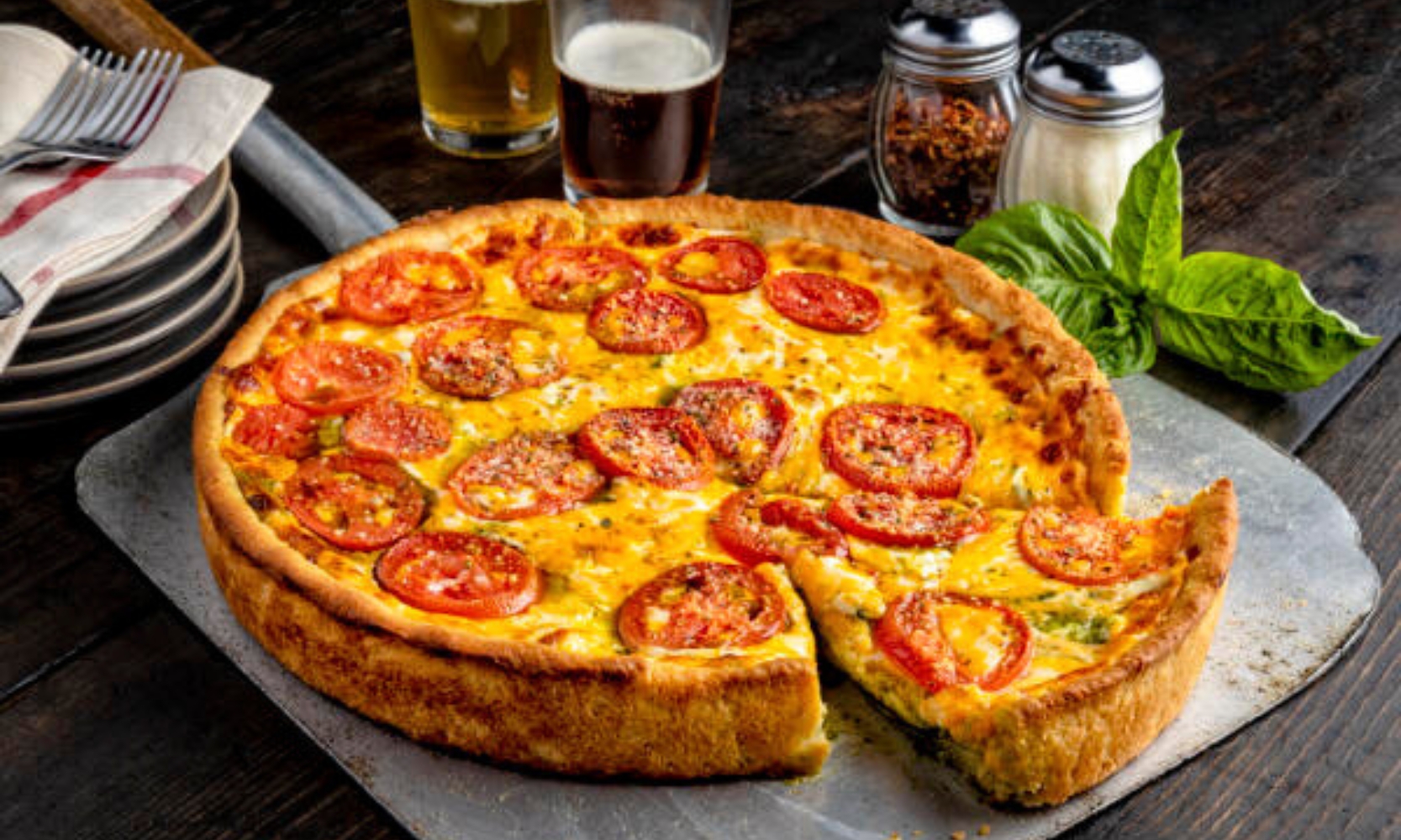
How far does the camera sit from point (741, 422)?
388 centimetres

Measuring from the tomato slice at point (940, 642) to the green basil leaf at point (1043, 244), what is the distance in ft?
4.25

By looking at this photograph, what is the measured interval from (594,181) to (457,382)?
1.20 metres

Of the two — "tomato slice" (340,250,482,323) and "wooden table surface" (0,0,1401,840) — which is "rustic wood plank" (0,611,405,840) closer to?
"wooden table surface" (0,0,1401,840)

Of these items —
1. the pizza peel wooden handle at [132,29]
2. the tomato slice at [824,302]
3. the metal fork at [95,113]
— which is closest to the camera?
the tomato slice at [824,302]

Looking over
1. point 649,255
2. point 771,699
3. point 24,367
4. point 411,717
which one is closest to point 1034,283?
point 649,255

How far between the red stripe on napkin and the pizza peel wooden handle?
1.00 m

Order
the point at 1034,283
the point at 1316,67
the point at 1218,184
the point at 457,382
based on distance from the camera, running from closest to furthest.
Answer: the point at 457,382
the point at 1034,283
the point at 1218,184
the point at 1316,67

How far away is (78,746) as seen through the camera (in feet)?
11.1

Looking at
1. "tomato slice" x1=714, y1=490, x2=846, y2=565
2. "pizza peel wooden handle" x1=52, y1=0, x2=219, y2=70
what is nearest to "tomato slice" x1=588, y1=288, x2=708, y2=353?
"tomato slice" x1=714, y1=490, x2=846, y2=565

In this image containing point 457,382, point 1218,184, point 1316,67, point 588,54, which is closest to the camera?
point 457,382

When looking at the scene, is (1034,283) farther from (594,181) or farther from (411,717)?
(411,717)

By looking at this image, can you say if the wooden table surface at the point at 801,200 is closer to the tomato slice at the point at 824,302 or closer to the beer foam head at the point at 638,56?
the beer foam head at the point at 638,56

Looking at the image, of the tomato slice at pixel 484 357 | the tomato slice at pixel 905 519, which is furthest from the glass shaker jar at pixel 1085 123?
the tomato slice at pixel 484 357

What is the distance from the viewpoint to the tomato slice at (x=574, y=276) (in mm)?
4258
